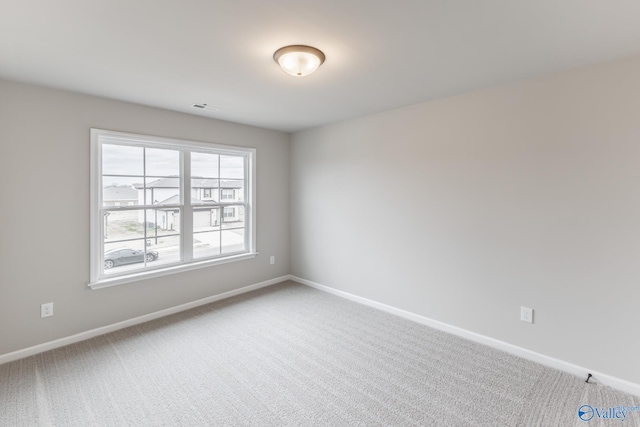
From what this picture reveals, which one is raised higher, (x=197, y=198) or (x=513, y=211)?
(x=197, y=198)

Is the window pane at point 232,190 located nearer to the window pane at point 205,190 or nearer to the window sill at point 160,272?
the window pane at point 205,190

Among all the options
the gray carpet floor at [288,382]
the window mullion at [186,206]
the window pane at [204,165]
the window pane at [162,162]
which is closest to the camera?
the gray carpet floor at [288,382]

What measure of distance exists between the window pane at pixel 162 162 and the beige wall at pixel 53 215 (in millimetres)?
214

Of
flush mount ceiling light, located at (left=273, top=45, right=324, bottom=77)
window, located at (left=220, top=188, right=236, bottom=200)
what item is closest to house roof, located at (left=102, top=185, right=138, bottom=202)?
window, located at (left=220, top=188, right=236, bottom=200)

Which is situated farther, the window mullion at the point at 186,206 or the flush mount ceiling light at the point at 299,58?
the window mullion at the point at 186,206

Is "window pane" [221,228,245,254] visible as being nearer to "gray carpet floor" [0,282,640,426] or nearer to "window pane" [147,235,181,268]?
"window pane" [147,235,181,268]

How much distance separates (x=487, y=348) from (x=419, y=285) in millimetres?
848

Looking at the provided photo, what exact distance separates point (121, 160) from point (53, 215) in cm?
81

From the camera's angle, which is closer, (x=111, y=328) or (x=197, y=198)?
(x=111, y=328)

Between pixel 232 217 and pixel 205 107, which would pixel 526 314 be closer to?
pixel 232 217

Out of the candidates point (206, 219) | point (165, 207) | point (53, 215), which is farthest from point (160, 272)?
point (53, 215)

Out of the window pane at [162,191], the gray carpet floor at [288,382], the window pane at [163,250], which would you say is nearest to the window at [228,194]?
the window pane at [162,191]

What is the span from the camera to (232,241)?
169 inches

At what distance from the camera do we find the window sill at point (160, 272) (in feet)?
9.98
